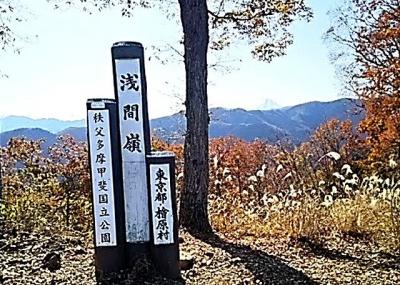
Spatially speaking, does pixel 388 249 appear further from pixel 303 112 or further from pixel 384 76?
pixel 303 112

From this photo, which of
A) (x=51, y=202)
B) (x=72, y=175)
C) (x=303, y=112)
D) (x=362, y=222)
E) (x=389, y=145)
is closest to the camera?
(x=362, y=222)

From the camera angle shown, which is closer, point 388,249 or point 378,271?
point 378,271

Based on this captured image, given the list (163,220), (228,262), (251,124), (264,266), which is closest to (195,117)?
(228,262)

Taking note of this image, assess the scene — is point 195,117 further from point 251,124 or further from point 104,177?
point 251,124

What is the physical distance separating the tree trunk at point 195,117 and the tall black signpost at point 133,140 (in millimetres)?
2197

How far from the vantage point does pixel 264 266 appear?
15.5 ft

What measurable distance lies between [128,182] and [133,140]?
0.30 meters

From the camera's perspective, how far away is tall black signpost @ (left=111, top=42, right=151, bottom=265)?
4.29m

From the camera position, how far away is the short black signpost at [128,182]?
427 centimetres

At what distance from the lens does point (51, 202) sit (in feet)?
26.8

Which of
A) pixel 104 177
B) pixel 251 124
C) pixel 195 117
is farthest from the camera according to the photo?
pixel 251 124

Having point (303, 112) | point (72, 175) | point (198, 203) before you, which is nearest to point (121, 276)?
point (198, 203)

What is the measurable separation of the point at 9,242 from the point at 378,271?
3.35 meters

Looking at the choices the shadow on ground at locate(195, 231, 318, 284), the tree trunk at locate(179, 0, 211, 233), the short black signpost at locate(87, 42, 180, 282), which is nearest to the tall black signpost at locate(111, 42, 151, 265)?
the short black signpost at locate(87, 42, 180, 282)
